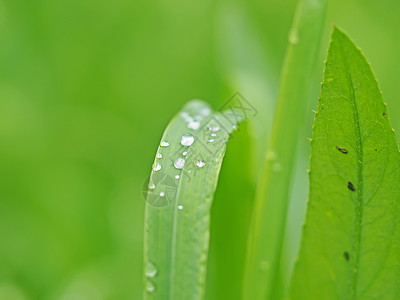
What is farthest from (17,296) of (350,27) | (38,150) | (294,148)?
(350,27)

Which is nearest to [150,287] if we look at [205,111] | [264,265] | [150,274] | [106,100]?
[150,274]

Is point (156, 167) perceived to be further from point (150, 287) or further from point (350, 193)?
point (350, 193)

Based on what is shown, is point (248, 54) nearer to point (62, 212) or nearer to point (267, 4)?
point (62, 212)

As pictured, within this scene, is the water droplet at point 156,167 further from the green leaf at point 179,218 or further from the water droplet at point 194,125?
the water droplet at point 194,125

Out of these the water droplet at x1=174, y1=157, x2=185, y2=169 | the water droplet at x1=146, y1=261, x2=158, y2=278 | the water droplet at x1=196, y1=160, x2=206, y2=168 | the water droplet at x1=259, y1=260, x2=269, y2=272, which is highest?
the water droplet at x1=196, y1=160, x2=206, y2=168

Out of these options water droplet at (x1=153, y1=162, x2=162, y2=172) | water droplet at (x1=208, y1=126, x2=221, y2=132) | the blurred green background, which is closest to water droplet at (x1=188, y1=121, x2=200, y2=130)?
water droplet at (x1=208, y1=126, x2=221, y2=132)

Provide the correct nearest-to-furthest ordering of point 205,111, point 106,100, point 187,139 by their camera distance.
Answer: point 187,139, point 205,111, point 106,100

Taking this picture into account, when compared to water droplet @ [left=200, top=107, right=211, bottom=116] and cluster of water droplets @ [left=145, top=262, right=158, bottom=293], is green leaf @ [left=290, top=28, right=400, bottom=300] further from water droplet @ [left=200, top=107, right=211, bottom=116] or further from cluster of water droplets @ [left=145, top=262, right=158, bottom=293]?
water droplet @ [left=200, top=107, right=211, bottom=116]
